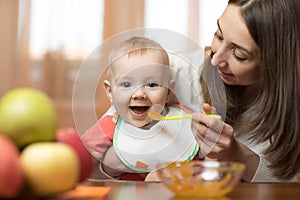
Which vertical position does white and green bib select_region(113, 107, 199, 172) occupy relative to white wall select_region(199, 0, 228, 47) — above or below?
below

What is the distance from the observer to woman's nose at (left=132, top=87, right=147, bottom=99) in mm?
1034

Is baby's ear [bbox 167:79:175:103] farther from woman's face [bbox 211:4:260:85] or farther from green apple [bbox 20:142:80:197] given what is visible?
green apple [bbox 20:142:80:197]

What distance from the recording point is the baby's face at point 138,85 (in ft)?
3.40

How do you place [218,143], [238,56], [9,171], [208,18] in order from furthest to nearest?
[208,18], [238,56], [218,143], [9,171]

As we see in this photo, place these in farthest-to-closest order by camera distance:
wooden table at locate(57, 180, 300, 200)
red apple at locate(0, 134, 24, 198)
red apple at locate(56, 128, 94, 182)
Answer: wooden table at locate(57, 180, 300, 200), red apple at locate(56, 128, 94, 182), red apple at locate(0, 134, 24, 198)

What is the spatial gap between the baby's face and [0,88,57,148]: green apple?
0.47 m

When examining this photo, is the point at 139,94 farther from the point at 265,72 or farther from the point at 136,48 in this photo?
the point at 265,72

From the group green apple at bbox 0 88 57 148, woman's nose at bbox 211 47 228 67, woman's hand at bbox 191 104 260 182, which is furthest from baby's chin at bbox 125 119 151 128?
green apple at bbox 0 88 57 148

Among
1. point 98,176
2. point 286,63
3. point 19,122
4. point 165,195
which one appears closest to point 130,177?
point 98,176

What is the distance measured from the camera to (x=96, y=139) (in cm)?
99

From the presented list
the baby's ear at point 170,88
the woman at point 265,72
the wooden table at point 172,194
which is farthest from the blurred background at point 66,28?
the wooden table at point 172,194

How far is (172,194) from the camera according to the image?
0.70m

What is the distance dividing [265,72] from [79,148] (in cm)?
91

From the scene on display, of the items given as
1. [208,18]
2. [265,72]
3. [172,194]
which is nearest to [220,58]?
[265,72]
